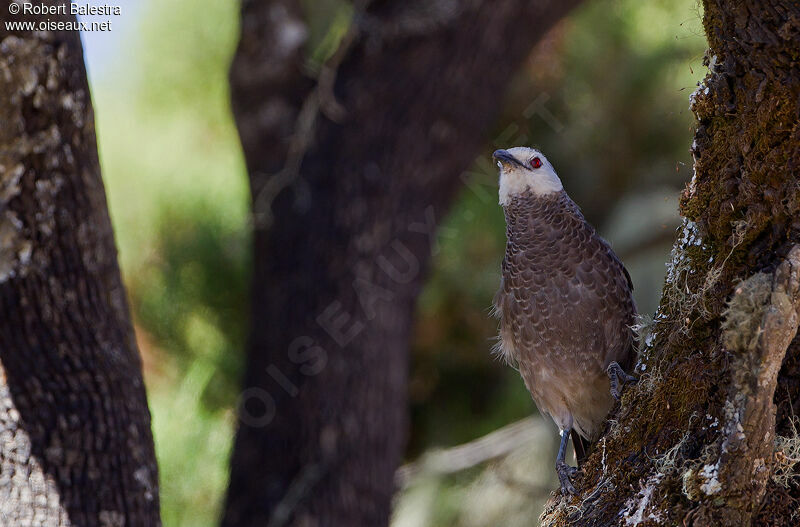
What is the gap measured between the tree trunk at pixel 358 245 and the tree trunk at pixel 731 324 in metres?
1.84

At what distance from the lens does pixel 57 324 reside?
2.13 m

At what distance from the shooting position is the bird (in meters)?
2.38

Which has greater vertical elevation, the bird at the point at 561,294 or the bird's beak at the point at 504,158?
the bird's beak at the point at 504,158

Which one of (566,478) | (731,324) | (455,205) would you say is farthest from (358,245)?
(731,324)

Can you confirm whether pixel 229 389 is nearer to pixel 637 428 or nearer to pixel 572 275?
pixel 572 275

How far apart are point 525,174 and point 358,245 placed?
1257 millimetres

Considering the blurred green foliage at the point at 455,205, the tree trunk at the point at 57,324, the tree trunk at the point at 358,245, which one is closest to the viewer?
the tree trunk at the point at 57,324

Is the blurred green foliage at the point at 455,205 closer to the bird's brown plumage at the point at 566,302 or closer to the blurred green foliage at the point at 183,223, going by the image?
the blurred green foliage at the point at 183,223

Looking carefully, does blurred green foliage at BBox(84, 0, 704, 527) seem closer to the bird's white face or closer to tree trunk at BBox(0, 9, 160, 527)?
the bird's white face

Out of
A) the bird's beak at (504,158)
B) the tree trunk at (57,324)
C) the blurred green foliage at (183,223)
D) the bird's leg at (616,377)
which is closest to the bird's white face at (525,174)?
the bird's beak at (504,158)

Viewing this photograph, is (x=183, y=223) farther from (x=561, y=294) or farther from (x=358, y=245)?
(x=561, y=294)

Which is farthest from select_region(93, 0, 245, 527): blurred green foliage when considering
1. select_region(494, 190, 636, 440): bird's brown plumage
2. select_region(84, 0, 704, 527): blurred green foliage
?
select_region(494, 190, 636, 440): bird's brown plumage

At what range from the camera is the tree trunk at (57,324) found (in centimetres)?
206

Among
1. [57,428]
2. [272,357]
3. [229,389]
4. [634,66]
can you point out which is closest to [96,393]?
[57,428]
